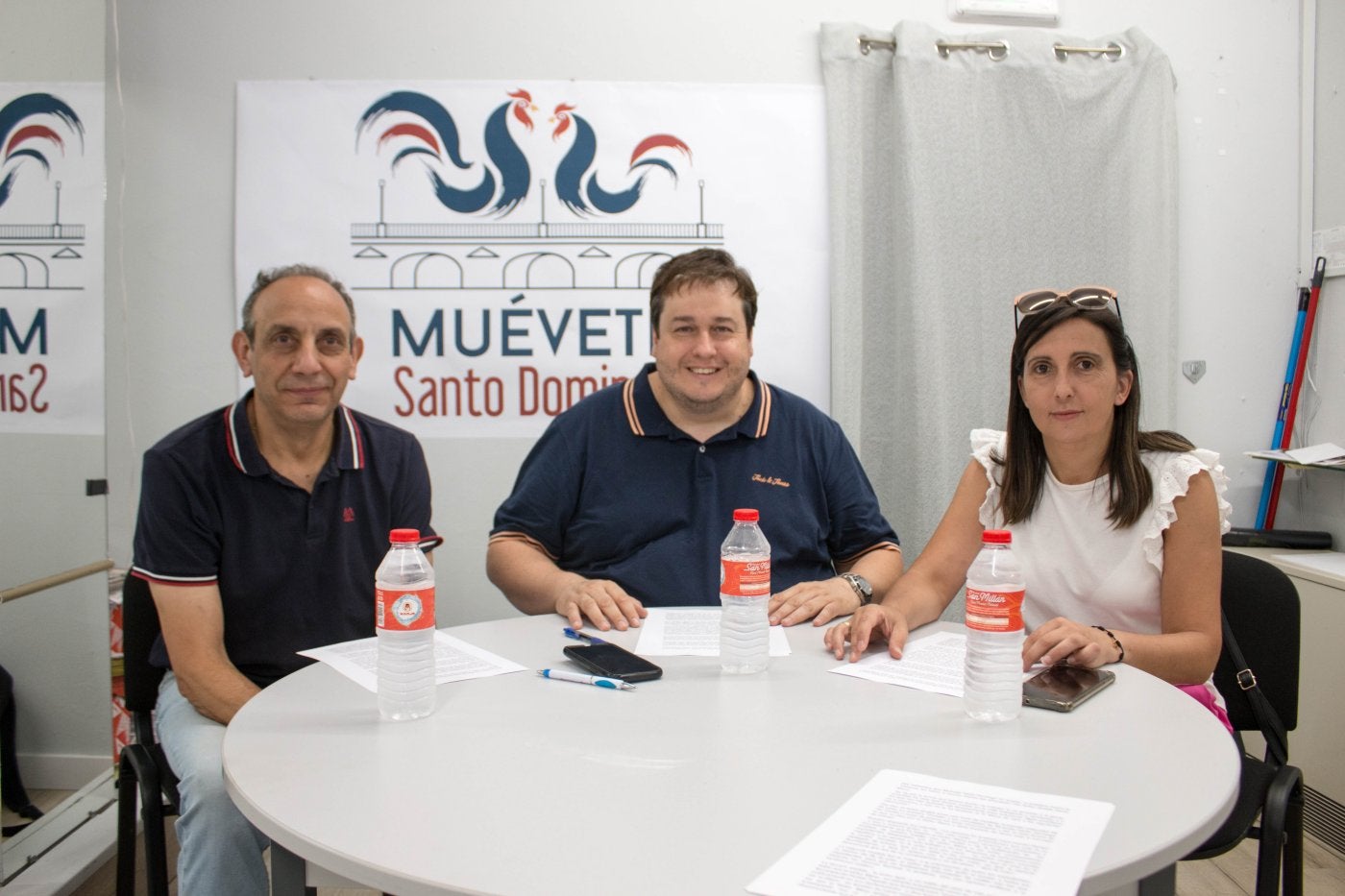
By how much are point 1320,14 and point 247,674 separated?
3.62 metres

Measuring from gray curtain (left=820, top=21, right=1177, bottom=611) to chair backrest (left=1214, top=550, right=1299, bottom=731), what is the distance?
1.18 metres

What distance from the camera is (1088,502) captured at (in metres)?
1.83

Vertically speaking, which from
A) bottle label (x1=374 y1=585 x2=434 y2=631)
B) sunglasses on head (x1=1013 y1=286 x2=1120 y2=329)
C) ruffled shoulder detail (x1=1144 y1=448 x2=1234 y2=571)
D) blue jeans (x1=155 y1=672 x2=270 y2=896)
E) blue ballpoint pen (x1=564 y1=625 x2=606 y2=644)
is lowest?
blue jeans (x1=155 y1=672 x2=270 y2=896)

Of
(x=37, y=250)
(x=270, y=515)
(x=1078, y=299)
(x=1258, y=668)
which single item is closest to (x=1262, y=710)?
(x=1258, y=668)

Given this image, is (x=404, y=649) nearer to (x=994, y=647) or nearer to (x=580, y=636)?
(x=580, y=636)

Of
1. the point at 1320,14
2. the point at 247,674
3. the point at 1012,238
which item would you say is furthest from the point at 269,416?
the point at 1320,14

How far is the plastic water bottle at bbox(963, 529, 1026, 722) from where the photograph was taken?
118cm

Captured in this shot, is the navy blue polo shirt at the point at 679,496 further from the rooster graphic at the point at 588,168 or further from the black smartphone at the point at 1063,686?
the rooster graphic at the point at 588,168

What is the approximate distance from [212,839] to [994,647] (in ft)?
3.79

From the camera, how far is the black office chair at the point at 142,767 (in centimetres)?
155

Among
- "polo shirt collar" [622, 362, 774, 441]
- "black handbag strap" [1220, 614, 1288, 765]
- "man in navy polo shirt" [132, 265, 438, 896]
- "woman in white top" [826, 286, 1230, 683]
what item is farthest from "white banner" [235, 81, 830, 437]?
"black handbag strap" [1220, 614, 1288, 765]

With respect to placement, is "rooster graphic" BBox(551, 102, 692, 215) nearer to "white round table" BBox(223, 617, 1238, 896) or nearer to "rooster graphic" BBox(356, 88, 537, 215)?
"rooster graphic" BBox(356, 88, 537, 215)

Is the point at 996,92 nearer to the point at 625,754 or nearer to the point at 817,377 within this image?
the point at 817,377

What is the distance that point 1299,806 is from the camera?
58.1 inches
